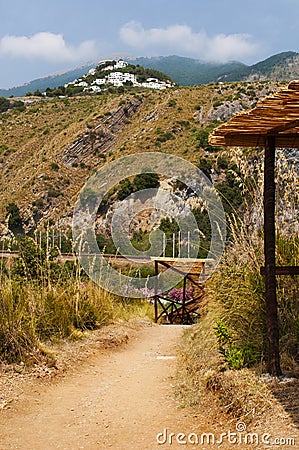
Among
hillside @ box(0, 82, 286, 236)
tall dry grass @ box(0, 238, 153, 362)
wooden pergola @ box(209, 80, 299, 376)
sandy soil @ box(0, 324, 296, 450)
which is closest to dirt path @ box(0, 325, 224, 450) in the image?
sandy soil @ box(0, 324, 296, 450)

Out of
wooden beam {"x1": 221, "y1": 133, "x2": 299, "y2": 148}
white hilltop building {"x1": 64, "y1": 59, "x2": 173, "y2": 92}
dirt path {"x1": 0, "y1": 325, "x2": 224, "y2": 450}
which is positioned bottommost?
dirt path {"x1": 0, "y1": 325, "x2": 224, "y2": 450}

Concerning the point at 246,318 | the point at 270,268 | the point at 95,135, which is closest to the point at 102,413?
the point at 246,318

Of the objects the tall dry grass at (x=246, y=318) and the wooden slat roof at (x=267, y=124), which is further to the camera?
the tall dry grass at (x=246, y=318)

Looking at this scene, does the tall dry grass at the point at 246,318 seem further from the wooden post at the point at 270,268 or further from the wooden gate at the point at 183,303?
the wooden gate at the point at 183,303

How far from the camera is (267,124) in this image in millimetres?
3400

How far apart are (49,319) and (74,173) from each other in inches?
1689

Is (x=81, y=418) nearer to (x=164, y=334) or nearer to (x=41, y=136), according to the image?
(x=164, y=334)

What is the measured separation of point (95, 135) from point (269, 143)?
48313mm

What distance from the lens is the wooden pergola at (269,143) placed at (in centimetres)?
336

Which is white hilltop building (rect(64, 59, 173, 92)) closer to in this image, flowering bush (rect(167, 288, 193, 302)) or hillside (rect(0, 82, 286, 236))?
hillside (rect(0, 82, 286, 236))

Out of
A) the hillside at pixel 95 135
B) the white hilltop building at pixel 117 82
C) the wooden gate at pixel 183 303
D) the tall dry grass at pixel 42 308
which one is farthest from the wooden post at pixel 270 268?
the white hilltop building at pixel 117 82

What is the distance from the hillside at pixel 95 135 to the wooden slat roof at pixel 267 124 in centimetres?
3289

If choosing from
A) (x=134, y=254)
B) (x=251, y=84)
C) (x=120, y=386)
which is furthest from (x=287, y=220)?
(x=251, y=84)

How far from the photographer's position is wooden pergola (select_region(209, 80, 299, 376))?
3355 millimetres
